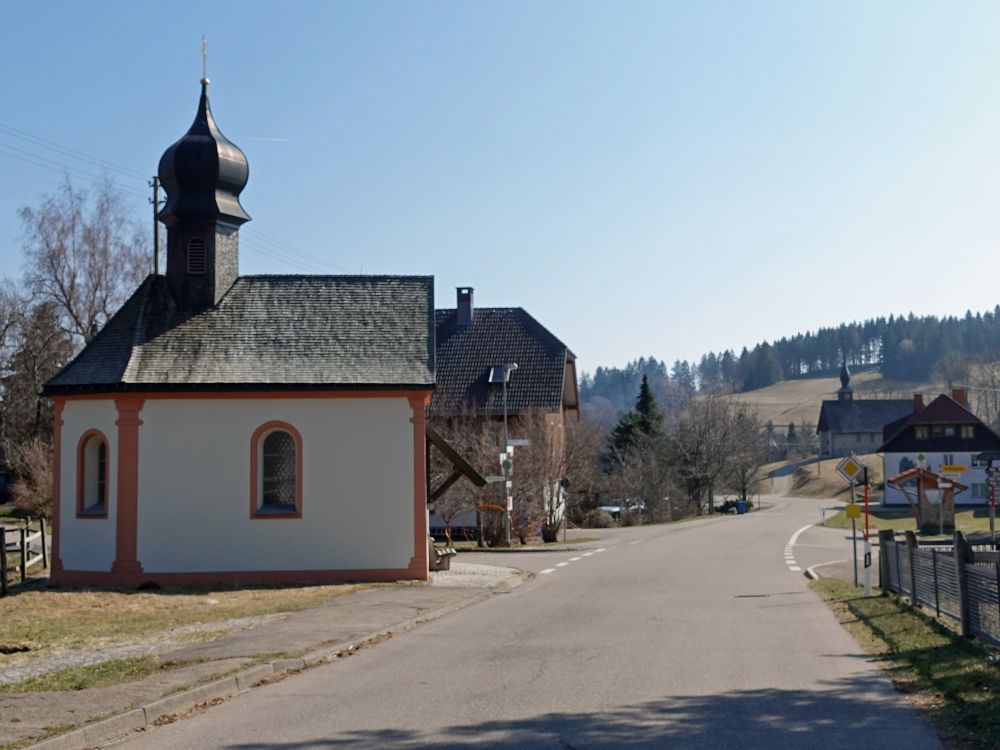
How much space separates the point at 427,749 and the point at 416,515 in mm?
15521

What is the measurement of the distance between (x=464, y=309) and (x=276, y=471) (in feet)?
98.9

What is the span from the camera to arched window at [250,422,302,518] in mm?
23062

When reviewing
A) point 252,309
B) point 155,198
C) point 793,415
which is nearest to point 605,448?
point 155,198

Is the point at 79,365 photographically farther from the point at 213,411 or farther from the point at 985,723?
the point at 985,723

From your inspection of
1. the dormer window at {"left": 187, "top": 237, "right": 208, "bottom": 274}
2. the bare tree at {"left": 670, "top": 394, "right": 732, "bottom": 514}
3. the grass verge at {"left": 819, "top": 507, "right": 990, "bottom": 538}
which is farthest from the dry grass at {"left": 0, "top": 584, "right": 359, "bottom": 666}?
the bare tree at {"left": 670, "top": 394, "right": 732, "bottom": 514}

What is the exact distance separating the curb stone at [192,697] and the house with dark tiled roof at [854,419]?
119881 millimetres

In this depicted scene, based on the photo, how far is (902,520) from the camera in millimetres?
61906

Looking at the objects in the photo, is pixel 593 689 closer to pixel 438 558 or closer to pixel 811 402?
pixel 438 558

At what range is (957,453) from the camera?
7938cm

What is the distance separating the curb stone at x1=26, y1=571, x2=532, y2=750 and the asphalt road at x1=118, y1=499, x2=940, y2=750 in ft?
0.81

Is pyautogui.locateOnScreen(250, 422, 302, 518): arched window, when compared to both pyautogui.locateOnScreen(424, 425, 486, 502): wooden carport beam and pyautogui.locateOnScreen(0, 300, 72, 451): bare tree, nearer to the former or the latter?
pyautogui.locateOnScreen(424, 425, 486, 502): wooden carport beam

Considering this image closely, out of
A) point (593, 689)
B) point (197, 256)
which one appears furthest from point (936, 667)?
point (197, 256)

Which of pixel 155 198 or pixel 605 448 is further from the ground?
pixel 155 198

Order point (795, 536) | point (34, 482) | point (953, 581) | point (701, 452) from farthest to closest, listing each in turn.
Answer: point (701, 452) → point (795, 536) → point (34, 482) → point (953, 581)
